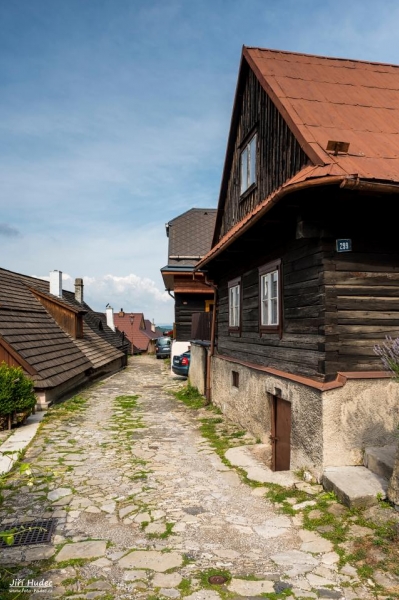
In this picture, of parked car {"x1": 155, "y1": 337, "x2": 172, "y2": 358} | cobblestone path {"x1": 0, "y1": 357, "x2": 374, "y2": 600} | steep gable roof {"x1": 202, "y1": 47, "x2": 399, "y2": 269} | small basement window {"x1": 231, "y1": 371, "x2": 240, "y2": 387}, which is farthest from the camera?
parked car {"x1": 155, "y1": 337, "x2": 172, "y2": 358}

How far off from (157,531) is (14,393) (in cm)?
642

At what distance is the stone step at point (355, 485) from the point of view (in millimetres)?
5215

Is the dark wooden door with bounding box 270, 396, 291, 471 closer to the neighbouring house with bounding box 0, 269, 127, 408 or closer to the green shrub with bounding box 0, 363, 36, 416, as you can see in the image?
the green shrub with bounding box 0, 363, 36, 416

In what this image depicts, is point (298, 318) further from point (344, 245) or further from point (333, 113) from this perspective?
point (333, 113)

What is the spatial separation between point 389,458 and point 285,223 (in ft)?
12.3

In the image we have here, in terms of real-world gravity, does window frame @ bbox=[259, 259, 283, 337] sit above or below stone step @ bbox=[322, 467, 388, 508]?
above

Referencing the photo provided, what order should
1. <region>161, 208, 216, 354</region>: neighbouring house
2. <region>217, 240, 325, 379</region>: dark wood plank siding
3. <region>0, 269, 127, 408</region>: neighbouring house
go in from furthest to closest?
<region>161, 208, 216, 354</region>: neighbouring house < <region>0, 269, 127, 408</region>: neighbouring house < <region>217, 240, 325, 379</region>: dark wood plank siding

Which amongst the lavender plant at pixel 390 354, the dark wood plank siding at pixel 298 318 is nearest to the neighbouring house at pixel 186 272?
the dark wood plank siding at pixel 298 318

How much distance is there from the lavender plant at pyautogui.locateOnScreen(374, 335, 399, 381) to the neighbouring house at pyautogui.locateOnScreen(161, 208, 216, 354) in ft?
44.3

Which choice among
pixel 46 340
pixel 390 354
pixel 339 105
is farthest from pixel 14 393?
pixel 339 105

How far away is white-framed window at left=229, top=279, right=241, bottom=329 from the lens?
10.8 meters

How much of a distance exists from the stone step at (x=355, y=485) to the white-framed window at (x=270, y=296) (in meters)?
2.72

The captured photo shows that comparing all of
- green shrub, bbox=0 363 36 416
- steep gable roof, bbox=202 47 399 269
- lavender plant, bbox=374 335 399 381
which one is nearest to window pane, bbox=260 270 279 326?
steep gable roof, bbox=202 47 399 269

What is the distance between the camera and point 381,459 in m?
5.75
